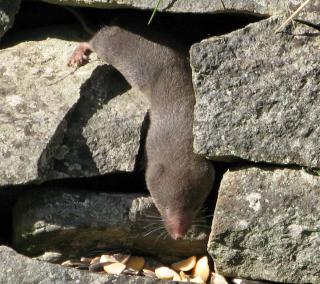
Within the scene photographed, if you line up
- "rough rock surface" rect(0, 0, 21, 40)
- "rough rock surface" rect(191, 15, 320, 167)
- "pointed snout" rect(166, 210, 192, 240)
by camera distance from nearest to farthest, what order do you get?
"rough rock surface" rect(191, 15, 320, 167) < "pointed snout" rect(166, 210, 192, 240) < "rough rock surface" rect(0, 0, 21, 40)

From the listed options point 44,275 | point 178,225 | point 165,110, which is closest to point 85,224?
point 44,275

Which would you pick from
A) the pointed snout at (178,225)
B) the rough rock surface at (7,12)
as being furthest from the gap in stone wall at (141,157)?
the rough rock surface at (7,12)

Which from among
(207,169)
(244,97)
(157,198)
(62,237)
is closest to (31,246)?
(62,237)

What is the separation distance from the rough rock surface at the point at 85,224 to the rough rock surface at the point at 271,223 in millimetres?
322

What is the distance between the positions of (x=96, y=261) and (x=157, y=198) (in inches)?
18.6

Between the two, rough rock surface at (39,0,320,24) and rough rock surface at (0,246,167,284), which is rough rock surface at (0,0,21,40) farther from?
rough rock surface at (0,246,167,284)

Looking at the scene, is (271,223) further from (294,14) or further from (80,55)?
(80,55)

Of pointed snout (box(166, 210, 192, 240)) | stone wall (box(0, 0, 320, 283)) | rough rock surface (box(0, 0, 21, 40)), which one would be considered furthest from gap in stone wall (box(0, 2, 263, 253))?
rough rock surface (box(0, 0, 21, 40))

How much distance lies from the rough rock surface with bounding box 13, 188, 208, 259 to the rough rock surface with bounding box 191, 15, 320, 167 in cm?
57

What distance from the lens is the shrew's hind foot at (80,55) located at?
5.13 m

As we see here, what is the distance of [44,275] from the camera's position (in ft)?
15.0

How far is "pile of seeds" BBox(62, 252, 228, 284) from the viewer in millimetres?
4781

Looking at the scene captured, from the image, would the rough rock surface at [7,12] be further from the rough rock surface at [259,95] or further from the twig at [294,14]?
the twig at [294,14]

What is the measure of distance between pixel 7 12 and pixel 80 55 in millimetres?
→ 478
